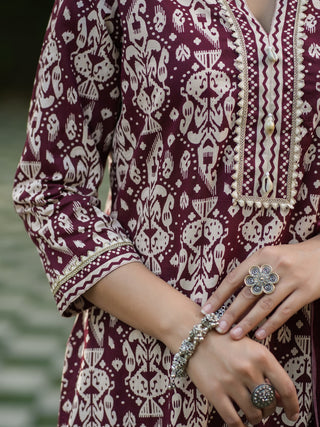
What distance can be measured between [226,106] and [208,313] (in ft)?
0.85

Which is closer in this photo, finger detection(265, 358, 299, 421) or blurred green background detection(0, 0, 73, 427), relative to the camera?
finger detection(265, 358, 299, 421)


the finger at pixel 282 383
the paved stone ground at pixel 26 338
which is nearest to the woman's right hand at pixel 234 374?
the finger at pixel 282 383

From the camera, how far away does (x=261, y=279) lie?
2.96 feet

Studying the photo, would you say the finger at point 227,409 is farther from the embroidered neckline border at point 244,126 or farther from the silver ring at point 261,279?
the embroidered neckline border at point 244,126

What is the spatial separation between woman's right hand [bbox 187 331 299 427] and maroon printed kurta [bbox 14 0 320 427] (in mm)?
75

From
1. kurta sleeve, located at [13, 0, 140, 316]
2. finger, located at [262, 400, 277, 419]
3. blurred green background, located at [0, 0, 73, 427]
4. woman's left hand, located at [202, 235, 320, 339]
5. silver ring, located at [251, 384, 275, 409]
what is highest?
kurta sleeve, located at [13, 0, 140, 316]

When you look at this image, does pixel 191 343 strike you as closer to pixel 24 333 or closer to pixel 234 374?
pixel 234 374

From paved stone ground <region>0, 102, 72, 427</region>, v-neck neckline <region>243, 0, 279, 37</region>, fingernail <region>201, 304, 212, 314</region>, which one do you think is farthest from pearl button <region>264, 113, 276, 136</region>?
paved stone ground <region>0, 102, 72, 427</region>

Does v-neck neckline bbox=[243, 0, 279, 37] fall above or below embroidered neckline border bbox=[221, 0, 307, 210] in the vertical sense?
above

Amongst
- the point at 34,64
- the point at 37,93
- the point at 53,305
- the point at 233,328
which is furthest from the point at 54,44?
the point at 34,64

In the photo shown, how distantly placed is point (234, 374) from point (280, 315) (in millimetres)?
102

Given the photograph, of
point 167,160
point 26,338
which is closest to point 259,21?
point 167,160

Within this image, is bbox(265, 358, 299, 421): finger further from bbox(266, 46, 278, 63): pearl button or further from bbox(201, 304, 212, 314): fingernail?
bbox(266, 46, 278, 63): pearl button

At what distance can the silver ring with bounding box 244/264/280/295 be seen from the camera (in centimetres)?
90
